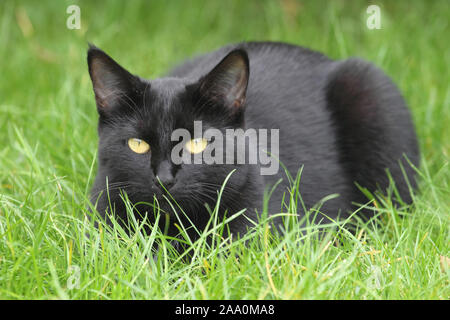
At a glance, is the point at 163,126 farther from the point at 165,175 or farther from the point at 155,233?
the point at 155,233

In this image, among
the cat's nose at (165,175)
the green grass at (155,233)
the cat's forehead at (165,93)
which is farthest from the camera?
the cat's forehead at (165,93)

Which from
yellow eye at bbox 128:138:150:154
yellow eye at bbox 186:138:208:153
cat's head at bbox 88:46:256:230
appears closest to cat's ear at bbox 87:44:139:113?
cat's head at bbox 88:46:256:230

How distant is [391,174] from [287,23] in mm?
1992

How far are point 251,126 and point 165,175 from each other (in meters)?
0.65

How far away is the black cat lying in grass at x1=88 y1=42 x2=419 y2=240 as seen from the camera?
2004 mm

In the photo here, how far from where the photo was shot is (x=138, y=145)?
2.01 m

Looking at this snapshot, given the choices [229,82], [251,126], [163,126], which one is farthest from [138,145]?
[251,126]

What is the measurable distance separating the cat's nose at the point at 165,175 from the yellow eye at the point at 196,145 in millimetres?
92

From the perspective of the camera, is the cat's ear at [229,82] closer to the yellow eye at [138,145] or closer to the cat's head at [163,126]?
the cat's head at [163,126]

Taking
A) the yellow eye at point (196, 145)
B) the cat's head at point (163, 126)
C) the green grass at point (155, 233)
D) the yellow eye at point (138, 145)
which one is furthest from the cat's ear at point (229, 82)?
the green grass at point (155, 233)

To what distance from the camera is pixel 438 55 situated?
12.9ft

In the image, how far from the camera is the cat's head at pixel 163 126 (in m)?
1.97

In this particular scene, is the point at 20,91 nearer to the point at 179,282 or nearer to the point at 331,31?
the point at 331,31

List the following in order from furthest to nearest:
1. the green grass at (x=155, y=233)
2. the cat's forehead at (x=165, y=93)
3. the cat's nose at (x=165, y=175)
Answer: the cat's forehead at (x=165, y=93) < the cat's nose at (x=165, y=175) < the green grass at (x=155, y=233)
